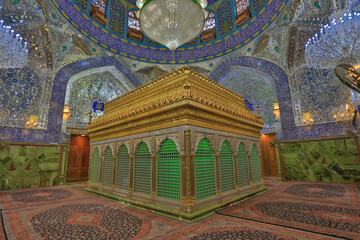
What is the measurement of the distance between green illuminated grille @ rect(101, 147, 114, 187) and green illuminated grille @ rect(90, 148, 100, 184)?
1.09 ft

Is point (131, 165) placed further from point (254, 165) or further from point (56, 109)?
point (56, 109)

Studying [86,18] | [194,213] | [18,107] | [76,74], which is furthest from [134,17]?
[194,213]

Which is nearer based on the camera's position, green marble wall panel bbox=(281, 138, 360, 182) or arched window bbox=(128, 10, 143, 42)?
green marble wall panel bbox=(281, 138, 360, 182)

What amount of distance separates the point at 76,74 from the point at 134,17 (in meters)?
5.25

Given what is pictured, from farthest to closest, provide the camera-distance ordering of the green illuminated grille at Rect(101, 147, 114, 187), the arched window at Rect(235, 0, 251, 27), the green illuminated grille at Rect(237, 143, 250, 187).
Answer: the arched window at Rect(235, 0, 251, 27)
the green illuminated grille at Rect(101, 147, 114, 187)
the green illuminated grille at Rect(237, 143, 250, 187)

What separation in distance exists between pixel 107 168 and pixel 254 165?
3.80 metres

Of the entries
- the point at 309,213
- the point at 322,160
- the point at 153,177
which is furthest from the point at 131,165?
the point at 322,160

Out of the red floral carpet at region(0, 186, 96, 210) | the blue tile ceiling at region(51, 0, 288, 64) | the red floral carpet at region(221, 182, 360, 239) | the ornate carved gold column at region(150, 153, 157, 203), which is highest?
the blue tile ceiling at region(51, 0, 288, 64)

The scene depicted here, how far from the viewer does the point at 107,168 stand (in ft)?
15.1

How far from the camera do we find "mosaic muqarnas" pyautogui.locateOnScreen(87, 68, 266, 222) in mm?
3014

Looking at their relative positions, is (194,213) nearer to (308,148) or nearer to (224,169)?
(224,169)

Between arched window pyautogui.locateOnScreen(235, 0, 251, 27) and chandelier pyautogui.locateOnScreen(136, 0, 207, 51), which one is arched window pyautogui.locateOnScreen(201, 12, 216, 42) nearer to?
arched window pyautogui.locateOnScreen(235, 0, 251, 27)

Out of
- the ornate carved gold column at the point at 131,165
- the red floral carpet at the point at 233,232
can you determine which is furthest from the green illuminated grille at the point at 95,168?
the red floral carpet at the point at 233,232

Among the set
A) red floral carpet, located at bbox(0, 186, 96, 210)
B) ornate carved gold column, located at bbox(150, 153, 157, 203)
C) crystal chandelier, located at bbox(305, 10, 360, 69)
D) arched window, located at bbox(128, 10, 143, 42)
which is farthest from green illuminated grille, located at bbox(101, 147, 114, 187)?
arched window, located at bbox(128, 10, 143, 42)
